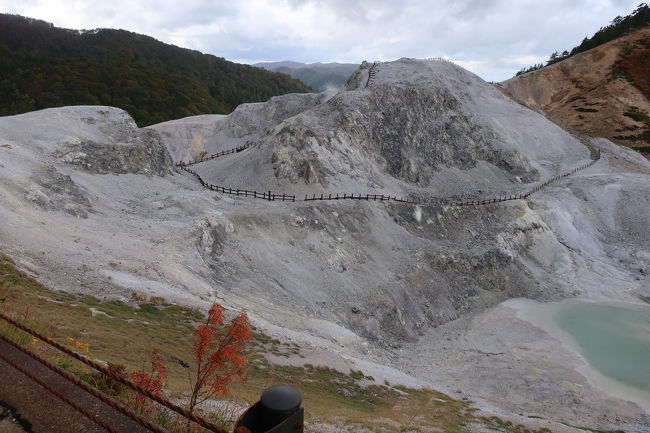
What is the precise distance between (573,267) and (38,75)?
165 meters

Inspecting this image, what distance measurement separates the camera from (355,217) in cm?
4491

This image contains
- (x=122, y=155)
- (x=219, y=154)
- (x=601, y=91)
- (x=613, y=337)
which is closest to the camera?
(x=613, y=337)

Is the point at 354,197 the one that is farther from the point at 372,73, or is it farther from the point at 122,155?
the point at 372,73

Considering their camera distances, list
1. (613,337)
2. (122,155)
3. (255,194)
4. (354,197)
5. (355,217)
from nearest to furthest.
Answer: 1. (613,337)
2. (355,217)
3. (122,155)
4. (255,194)
5. (354,197)

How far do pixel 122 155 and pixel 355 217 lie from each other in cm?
2791

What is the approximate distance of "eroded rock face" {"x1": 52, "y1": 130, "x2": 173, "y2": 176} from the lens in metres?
41.3

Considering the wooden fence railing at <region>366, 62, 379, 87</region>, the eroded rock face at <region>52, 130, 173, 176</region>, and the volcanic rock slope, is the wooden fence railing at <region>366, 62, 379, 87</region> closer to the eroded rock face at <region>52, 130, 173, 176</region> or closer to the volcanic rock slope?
the volcanic rock slope

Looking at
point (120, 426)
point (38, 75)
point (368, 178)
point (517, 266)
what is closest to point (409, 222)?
point (368, 178)

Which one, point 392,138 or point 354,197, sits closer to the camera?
point 354,197

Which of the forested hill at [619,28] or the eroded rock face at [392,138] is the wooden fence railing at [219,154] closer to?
the eroded rock face at [392,138]

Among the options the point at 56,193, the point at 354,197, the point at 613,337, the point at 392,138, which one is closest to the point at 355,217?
the point at 354,197

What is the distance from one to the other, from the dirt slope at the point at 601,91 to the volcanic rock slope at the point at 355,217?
11.6m

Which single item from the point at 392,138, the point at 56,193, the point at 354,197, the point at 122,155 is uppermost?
the point at 392,138

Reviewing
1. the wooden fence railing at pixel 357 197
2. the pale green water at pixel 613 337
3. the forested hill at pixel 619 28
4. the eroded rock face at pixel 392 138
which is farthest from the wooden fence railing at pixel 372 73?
the forested hill at pixel 619 28
